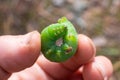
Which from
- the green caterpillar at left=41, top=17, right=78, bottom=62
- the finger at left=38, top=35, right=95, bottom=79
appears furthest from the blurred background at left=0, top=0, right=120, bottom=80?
the green caterpillar at left=41, top=17, right=78, bottom=62

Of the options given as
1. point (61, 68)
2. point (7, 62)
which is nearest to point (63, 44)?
point (7, 62)

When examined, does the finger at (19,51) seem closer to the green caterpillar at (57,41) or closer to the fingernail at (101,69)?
the green caterpillar at (57,41)

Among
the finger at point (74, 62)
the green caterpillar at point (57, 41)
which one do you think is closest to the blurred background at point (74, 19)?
the finger at point (74, 62)

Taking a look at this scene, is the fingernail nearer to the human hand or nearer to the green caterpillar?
the human hand

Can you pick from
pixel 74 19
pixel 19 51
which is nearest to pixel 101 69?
pixel 19 51

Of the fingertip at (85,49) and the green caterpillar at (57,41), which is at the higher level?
the green caterpillar at (57,41)

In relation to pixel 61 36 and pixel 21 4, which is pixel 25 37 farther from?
pixel 21 4

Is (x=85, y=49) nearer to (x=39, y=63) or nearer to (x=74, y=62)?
(x=74, y=62)
